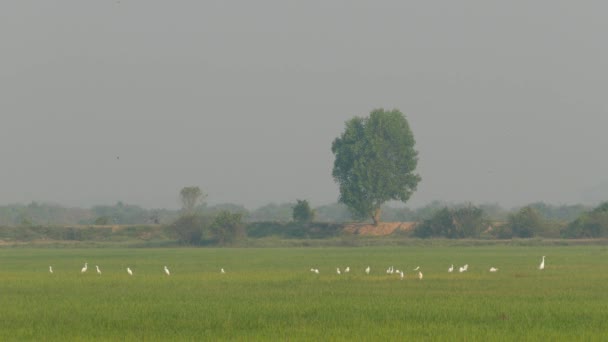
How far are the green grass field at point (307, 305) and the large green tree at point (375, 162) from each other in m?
53.0

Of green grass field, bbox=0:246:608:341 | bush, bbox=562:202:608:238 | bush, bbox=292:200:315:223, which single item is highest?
bush, bbox=292:200:315:223

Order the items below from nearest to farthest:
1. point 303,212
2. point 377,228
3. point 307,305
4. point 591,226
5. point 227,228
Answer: point 307,305
point 591,226
point 227,228
point 377,228
point 303,212

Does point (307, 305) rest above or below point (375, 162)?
below

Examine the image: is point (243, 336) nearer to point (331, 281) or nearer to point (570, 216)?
point (331, 281)

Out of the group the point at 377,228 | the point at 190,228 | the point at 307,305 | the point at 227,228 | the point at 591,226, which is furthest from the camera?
the point at 377,228

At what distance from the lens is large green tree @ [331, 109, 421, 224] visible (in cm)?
9962

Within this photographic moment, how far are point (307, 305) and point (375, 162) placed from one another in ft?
236

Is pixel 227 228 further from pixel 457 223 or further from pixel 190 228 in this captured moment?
pixel 457 223

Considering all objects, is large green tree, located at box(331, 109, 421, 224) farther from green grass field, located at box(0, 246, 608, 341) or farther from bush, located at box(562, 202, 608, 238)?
green grass field, located at box(0, 246, 608, 341)

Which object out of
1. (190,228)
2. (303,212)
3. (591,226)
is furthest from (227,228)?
(591,226)

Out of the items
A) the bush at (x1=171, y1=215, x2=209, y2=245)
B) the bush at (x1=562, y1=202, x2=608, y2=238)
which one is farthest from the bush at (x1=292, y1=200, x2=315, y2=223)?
the bush at (x1=562, y1=202, x2=608, y2=238)

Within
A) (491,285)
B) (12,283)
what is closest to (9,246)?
(12,283)

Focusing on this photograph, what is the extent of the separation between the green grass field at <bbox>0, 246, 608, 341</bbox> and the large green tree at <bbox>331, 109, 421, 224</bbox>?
53.0 metres

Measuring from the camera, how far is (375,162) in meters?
100
